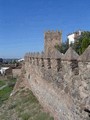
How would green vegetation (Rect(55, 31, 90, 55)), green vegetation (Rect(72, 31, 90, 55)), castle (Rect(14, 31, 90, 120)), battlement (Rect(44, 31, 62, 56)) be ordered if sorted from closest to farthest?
1. castle (Rect(14, 31, 90, 120))
2. green vegetation (Rect(72, 31, 90, 55))
3. green vegetation (Rect(55, 31, 90, 55))
4. battlement (Rect(44, 31, 62, 56))

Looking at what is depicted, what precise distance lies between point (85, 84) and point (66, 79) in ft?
5.81

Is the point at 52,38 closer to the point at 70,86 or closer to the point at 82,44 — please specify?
the point at 82,44

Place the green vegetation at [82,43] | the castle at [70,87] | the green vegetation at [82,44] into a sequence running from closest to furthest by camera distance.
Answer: the castle at [70,87], the green vegetation at [82,44], the green vegetation at [82,43]

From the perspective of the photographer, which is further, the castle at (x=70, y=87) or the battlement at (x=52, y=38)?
the battlement at (x=52, y=38)

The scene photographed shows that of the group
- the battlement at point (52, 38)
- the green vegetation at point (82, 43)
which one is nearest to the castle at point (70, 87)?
the green vegetation at point (82, 43)

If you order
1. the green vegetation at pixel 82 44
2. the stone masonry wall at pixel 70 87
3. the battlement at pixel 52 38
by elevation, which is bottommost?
the stone masonry wall at pixel 70 87

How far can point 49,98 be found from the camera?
11.7 m

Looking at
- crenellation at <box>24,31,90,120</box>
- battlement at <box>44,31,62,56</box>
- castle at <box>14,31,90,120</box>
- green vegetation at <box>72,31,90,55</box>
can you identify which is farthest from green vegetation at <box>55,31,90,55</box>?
battlement at <box>44,31,62,56</box>

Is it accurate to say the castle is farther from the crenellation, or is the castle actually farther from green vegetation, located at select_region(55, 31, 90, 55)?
green vegetation, located at select_region(55, 31, 90, 55)

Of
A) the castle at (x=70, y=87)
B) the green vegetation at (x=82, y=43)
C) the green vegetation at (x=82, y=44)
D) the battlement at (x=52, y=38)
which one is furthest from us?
the battlement at (x=52, y=38)

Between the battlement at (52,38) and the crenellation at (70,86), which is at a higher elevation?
the battlement at (52,38)

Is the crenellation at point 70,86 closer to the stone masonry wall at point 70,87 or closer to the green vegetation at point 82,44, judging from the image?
the stone masonry wall at point 70,87

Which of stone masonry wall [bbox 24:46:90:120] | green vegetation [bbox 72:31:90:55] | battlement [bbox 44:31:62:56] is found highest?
battlement [bbox 44:31:62:56]

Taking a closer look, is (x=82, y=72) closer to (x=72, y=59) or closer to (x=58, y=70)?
(x=72, y=59)
